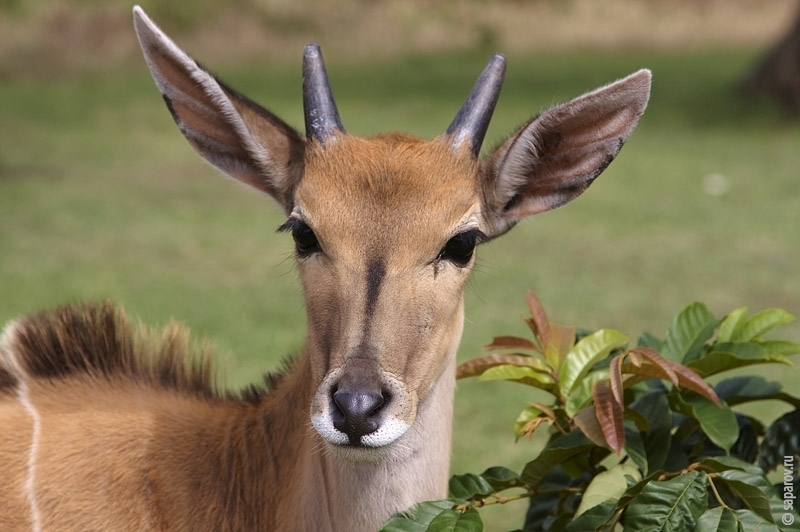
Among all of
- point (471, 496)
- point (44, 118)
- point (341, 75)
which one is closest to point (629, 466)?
point (471, 496)

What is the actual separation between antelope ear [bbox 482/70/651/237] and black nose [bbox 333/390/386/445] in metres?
0.93

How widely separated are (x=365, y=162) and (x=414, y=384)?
2.34ft

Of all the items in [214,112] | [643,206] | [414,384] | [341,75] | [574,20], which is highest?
[574,20]

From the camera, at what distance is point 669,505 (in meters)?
3.02

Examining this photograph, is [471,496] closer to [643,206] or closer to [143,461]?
[143,461]

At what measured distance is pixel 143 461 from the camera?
3756 millimetres

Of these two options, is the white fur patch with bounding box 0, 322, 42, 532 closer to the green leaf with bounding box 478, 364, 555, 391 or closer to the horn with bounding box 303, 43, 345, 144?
the horn with bounding box 303, 43, 345, 144

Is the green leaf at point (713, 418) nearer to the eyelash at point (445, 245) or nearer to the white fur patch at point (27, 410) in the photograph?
the eyelash at point (445, 245)

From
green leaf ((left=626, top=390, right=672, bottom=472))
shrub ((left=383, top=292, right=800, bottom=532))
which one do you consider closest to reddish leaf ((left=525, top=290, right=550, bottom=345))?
shrub ((left=383, top=292, right=800, bottom=532))

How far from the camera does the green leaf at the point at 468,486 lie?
11.0ft

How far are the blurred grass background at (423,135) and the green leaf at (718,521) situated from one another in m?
1.19

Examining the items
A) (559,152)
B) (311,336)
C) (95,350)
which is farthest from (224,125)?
(559,152)

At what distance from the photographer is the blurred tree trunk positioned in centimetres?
1794

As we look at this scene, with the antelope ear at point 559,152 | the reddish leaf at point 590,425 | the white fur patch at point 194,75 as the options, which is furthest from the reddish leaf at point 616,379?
the white fur patch at point 194,75
